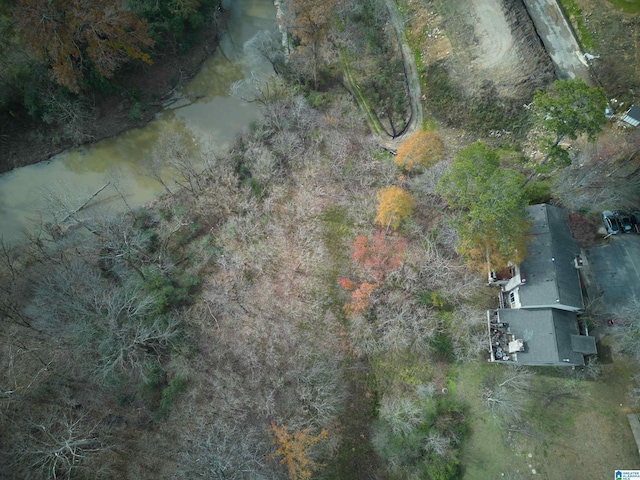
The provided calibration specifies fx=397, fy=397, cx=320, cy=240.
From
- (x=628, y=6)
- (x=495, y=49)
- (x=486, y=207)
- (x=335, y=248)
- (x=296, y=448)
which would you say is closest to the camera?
(x=486, y=207)

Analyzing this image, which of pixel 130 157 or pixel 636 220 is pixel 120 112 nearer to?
pixel 130 157

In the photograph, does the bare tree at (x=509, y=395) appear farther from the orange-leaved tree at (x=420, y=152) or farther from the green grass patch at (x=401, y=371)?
the orange-leaved tree at (x=420, y=152)

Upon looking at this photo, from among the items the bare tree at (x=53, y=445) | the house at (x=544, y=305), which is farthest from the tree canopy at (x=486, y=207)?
the bare tree at (x=53, y=445)

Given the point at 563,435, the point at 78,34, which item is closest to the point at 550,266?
the point at 563,435

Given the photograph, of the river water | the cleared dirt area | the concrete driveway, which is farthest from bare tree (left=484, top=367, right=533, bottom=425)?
the river water

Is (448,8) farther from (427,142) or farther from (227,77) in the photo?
(227,77)

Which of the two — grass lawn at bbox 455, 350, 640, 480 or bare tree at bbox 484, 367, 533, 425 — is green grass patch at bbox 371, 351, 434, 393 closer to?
grass lawn at bbox 455, 350, 640, 480

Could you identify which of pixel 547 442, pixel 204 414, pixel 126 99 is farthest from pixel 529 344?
pixel 126 99
